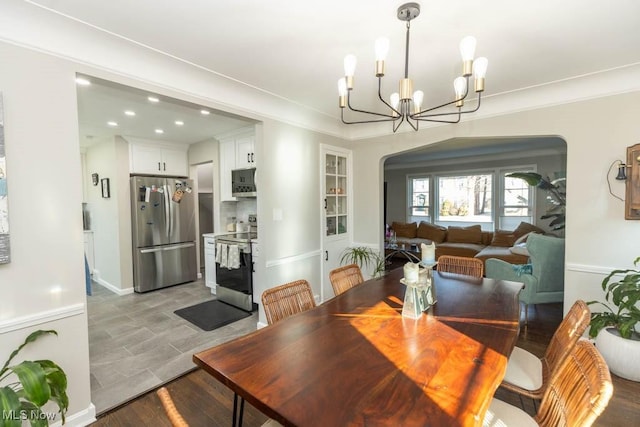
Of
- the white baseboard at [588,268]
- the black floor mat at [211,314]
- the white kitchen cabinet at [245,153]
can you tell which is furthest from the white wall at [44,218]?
the white baseboard at [588,268]

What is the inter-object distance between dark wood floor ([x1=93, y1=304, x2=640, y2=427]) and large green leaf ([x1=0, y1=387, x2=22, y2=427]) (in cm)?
89

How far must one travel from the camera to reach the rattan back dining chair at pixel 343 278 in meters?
2.31

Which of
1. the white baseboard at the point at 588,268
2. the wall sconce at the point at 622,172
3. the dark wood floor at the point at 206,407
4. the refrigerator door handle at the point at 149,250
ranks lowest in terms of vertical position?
the dark wood floor at the point at 206,407

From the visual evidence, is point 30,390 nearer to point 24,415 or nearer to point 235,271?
point 24,415

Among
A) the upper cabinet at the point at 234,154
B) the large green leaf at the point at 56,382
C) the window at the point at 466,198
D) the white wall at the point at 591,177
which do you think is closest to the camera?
the large green leaf at the point at 56,382

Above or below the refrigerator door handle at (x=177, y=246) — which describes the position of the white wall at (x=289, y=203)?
above

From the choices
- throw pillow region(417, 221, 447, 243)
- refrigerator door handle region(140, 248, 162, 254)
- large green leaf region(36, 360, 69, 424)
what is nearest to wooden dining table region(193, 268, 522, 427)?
Answer: large green leaf region(36, 360, 69, 424)

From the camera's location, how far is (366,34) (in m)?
1.92

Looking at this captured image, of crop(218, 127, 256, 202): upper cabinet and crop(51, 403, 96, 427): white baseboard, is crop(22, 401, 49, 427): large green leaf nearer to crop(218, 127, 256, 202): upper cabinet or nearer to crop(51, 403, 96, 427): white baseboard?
crop(51, 403, 96, 427): white baseboard

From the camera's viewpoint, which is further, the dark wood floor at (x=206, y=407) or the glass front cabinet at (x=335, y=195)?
the glass front cabinet at (x=335, y=195)

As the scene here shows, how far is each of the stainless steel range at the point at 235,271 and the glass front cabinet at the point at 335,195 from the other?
1.12 metres

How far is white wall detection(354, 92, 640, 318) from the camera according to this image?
261 centimetres

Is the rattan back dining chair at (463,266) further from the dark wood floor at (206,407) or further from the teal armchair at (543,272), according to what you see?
Result: the teal armchair at (543,272)

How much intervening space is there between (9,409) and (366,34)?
104 inches
